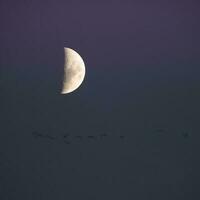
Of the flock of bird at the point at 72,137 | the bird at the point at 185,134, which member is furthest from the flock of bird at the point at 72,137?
the bird at the point at 185,134

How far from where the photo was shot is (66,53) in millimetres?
3035

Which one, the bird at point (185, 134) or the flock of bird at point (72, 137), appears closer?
the flock of bird at point (72, 137)

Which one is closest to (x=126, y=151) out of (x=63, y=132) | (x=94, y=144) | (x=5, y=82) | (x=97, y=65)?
(x=94, y=144)

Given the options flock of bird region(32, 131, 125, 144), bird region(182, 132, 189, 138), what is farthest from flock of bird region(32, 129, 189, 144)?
bird region(182, 132, 189, 138)

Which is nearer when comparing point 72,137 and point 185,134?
point 72,137

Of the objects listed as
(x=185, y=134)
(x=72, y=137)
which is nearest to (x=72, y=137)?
→ (x=72, y=137)

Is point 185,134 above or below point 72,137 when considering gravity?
above

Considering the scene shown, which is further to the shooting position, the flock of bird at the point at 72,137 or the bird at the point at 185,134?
the bird at the point at 185,134

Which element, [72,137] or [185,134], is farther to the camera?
[185,134]

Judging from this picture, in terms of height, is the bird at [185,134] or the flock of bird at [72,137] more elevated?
the bird at [185,134]

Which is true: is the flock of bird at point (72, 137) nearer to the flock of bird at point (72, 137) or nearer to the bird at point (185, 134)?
the flock of bird at point (72, 137)

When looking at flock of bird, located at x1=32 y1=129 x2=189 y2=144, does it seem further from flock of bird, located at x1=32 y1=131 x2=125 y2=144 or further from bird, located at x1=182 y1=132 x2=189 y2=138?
bird, located at x1=182 y1=132 x2=189 y2=138

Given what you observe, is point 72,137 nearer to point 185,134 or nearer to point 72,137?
point 72,137

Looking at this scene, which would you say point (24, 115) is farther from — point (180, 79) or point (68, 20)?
point (180, 79)
